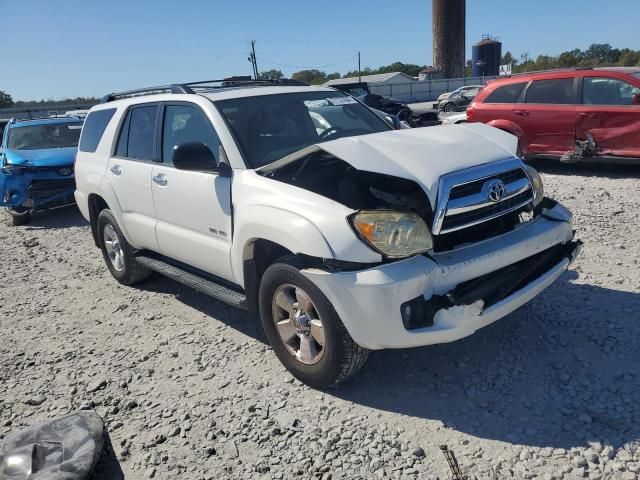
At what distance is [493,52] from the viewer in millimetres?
65375

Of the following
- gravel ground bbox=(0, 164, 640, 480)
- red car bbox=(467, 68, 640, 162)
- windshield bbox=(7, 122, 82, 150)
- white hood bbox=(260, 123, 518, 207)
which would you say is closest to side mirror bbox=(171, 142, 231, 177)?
white hood bbox=(260, 123, 518, 207)

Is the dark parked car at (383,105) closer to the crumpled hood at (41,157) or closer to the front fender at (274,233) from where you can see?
the crumpled hood at (41,157)

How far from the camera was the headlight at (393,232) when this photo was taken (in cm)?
289

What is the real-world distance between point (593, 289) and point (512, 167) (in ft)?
5.52

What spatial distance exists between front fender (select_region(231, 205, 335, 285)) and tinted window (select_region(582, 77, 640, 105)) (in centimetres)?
730

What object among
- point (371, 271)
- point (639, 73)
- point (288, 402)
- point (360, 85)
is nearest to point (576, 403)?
point (371, 271)

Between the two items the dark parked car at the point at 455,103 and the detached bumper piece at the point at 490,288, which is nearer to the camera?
the detached bumper piece at the point at 490,288

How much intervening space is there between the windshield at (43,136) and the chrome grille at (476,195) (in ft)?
30.1

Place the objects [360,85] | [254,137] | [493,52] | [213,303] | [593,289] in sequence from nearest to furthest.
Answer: [254,137] < [593,289] < [213,303] < [360,85] < [493,52]

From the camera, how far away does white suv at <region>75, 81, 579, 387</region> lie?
2.89 metres

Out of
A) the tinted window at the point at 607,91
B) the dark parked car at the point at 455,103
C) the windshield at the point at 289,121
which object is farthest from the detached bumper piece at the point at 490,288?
the dark parked car at the point at 455,103

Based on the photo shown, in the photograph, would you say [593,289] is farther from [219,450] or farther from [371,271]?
[219,450]

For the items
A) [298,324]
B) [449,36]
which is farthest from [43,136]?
[449,36]

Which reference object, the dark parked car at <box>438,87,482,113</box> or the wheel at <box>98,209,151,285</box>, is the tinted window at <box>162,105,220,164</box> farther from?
the dark parked car at <box>438,87,482,113</box>
